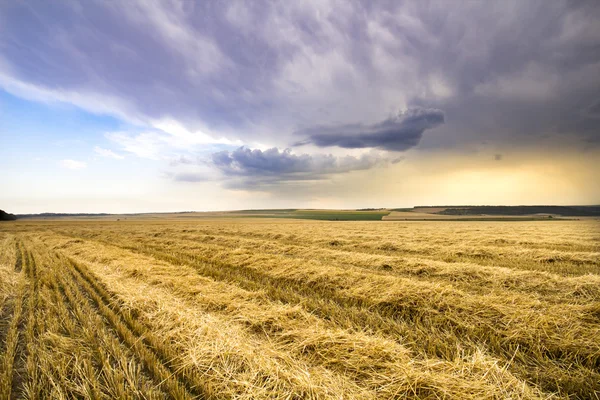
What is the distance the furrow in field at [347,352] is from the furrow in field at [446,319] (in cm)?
45

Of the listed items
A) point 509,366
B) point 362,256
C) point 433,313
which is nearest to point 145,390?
point 509,366

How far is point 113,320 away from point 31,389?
177 cm

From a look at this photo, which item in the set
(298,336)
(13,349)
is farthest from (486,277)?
(13,349)

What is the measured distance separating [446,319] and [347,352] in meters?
2.33

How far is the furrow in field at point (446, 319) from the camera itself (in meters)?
3.60

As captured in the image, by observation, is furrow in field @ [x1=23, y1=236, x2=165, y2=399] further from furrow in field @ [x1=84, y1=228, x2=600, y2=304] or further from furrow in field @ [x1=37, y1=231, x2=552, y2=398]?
furrow in field @ [x1=84, y1=228, x2=600, y2=304]

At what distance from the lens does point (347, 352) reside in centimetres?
361

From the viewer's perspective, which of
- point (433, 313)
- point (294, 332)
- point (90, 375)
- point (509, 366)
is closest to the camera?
point (90, 375)

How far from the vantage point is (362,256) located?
1082cm

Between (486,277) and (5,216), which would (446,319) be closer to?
(486,277)

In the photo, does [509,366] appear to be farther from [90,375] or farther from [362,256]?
[362,256]

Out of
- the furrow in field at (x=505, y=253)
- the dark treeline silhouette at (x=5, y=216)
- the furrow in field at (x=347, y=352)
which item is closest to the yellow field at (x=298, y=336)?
the furrow in field at (x=347, y=352)

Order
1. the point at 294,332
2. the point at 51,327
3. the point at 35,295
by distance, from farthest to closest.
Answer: the point at 35,295, the point at 51,327, the point at 294,332

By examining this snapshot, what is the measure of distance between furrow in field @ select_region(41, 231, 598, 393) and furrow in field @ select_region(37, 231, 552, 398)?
446 mm
